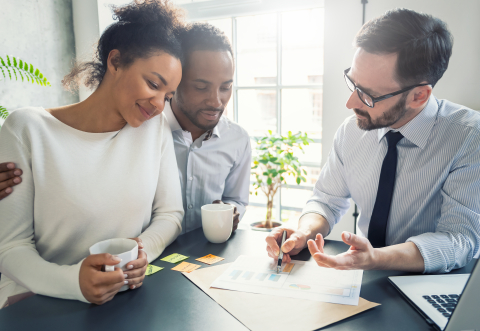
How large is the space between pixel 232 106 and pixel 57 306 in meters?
2.62

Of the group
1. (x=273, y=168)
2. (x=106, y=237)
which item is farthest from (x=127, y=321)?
(x=273, y=168)

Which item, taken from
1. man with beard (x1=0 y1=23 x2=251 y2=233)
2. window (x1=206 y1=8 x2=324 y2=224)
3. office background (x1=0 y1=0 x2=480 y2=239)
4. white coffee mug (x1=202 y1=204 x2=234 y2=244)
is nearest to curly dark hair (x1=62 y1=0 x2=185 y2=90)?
man with beard (x1=0 y1=23 x2=251 y2=233)

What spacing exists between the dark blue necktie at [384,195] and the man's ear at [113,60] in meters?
1.01

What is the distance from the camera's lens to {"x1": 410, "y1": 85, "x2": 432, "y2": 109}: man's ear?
1259 millimetres

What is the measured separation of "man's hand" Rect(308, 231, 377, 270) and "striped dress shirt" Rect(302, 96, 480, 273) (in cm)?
17

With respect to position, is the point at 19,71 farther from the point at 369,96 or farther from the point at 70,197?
the point at 369,96

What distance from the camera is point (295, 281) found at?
87 cm

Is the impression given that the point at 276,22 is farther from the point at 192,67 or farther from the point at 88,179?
the point at 88,179

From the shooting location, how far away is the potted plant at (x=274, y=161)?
2.72 metres

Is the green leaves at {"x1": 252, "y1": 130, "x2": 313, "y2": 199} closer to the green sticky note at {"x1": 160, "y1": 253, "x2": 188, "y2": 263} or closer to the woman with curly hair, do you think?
the woman with curly hair

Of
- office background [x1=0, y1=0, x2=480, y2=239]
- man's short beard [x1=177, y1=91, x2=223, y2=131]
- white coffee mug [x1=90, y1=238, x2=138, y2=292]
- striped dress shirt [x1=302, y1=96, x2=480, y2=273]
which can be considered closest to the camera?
white coffee mug [x1=90, y1=238, x2=138, y2=292]

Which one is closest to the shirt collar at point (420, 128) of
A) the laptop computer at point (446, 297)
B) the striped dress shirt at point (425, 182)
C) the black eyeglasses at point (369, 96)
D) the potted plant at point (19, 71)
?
the striped dress shirt at point (425, 182)

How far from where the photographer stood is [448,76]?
221 cm

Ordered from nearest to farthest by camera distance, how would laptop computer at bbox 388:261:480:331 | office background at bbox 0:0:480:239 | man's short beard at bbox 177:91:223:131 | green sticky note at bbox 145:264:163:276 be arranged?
laptop computer at bbox 388:261:480:331 → green sticky note at bbox 145:264:163:276 → man's short beard at bbox 177:91:223:131 → office background at bbox 0:0:480:239
